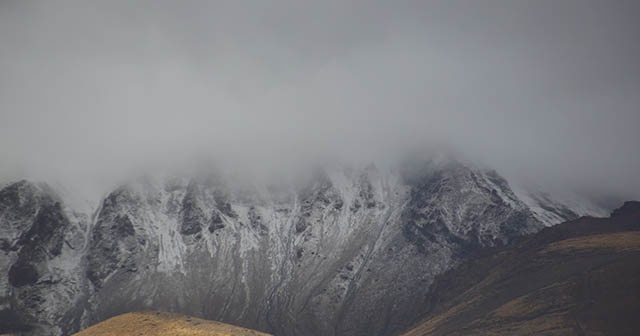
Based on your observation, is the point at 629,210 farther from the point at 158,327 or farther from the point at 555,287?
the point at 158,327

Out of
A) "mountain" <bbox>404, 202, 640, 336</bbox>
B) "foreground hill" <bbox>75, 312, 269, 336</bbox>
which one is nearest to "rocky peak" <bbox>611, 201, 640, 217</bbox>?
"mountain" <bbox>404, 202, 640, 336</bbox>

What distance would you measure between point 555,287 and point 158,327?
312ft

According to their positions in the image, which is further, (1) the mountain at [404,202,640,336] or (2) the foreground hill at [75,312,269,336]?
(2) the foreground hill at [75,312,269,336]

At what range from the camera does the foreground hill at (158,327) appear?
334 feet

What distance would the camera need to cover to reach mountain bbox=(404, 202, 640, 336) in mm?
88500

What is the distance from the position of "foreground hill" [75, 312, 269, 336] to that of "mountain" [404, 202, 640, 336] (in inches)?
2329

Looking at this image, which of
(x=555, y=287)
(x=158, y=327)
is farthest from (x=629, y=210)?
(x=158, y=327)

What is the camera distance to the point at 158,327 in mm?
105000

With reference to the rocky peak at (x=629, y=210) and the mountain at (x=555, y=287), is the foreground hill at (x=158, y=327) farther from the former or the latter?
the rocky peak at (x=629, y=210)

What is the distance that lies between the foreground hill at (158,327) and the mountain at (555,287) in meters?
59.2

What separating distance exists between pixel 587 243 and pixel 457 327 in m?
50.7

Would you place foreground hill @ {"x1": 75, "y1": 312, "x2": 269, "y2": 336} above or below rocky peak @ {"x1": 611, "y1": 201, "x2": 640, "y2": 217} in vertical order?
above

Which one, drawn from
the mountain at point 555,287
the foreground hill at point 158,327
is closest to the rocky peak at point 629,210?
the mountain at point 555,287

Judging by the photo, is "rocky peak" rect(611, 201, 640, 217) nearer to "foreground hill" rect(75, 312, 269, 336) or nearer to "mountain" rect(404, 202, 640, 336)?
"mountain" rect(404, 202, 640, 336)
